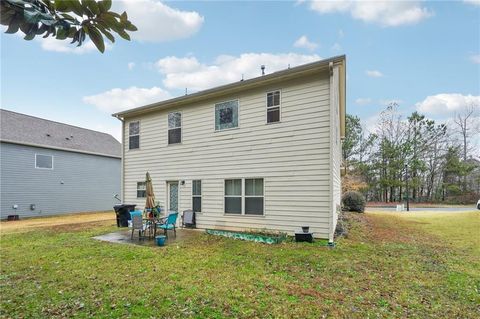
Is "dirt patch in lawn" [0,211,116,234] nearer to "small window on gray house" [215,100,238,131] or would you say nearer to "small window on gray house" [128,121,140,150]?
"small window on gray house" [128,121,140,150]

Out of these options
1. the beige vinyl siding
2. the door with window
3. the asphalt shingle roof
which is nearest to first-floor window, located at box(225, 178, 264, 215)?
the beige vinyl siding

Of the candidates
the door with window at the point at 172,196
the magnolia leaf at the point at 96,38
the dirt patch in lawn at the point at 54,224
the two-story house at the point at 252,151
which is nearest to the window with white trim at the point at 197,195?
the two-story house at the point at 252,151

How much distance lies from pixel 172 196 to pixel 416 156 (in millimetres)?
31083

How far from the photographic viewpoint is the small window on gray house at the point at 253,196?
9352 mm

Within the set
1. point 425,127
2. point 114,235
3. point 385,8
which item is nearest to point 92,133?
point 114,235

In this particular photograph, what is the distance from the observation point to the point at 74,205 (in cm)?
1973

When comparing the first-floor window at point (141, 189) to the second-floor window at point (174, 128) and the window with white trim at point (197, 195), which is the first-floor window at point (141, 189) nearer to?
the second-floor window at point (174, 128)

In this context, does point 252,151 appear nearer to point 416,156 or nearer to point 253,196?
point 253,196

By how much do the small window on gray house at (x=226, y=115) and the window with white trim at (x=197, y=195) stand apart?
2302mm

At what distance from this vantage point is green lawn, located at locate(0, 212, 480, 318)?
3.94 meters

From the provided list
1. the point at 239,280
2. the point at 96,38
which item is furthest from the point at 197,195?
the point at 96,38

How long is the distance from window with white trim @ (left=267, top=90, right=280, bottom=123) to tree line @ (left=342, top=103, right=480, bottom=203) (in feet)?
79.5

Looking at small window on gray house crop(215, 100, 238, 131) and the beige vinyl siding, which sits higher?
small window on gray house crop(215, 100, 238, 131)

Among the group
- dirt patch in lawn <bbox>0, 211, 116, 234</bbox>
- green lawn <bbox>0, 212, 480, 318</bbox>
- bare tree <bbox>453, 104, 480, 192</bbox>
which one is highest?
bare tree <bbox>453, 104, 480, 192</bbox>
